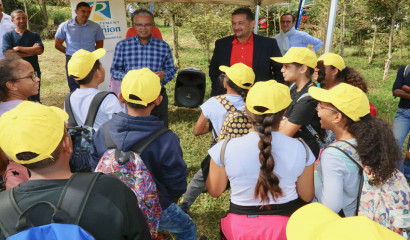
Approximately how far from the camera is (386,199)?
1740mm

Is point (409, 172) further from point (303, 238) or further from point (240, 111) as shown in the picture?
point (303, 238)

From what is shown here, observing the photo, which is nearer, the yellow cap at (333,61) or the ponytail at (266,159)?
the ponytail at (266,159)

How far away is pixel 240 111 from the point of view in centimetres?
241

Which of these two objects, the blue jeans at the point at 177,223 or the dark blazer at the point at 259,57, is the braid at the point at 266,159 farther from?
the dark blazer at the point at 259,57

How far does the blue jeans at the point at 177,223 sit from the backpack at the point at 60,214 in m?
1.08

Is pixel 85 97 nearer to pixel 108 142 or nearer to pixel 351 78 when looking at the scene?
pixel 108 142

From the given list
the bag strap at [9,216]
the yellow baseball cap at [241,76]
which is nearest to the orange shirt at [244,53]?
the yellow baseball cap at [241,76]

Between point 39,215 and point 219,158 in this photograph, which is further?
point 219,158

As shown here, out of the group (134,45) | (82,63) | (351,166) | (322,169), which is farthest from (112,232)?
(134,45)

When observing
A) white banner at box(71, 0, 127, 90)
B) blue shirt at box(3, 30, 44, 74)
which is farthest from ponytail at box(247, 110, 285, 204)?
white banner at box(71, 0, 127, 90)

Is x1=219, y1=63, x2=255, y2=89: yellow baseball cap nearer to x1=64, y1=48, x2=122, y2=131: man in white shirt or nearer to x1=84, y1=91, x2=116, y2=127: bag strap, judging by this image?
x1=64, y1=48, x2=122, y2=131: man in white shirt

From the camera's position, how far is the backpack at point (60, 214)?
980 mm

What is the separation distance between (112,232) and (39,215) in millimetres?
289

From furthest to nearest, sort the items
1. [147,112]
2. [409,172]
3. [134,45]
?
[134,45] < [409,172] < [147,112]
